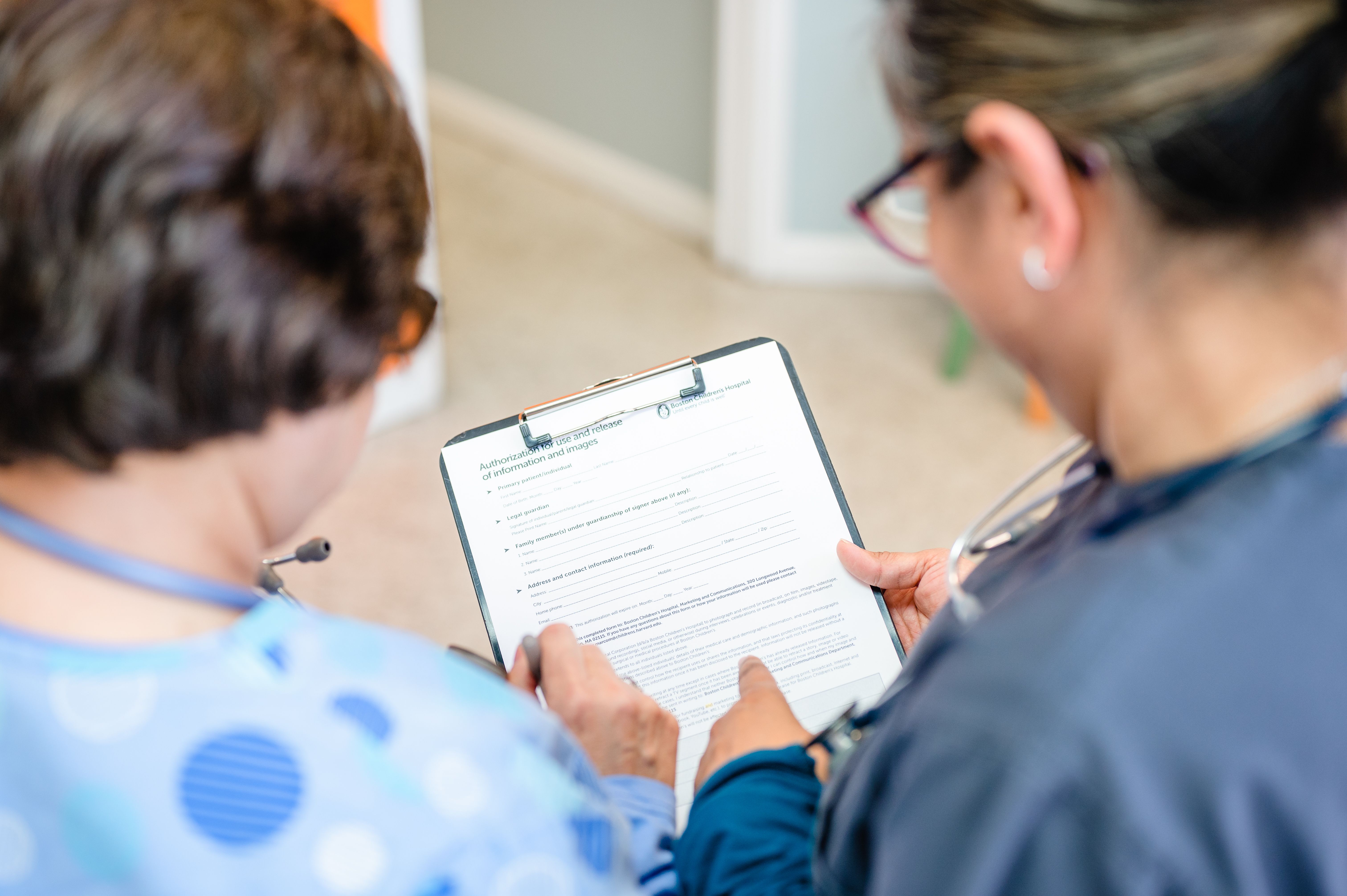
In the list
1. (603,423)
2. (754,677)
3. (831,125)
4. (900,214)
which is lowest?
(831,125)

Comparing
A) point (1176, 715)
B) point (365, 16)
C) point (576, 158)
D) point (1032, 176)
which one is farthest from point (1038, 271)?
point (576, 158)

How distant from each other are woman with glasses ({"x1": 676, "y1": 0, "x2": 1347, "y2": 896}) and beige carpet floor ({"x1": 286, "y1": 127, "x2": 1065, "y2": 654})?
1363 mm

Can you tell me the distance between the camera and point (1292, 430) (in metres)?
0.50

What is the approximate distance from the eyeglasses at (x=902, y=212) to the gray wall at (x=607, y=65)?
2231mm

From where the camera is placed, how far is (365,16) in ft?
5.98

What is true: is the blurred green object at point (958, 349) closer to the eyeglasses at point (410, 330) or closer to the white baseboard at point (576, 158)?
the white baseboard at point (576, 158)

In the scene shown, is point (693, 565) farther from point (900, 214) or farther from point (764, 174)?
point (764, 174)

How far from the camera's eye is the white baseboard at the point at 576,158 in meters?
3.00

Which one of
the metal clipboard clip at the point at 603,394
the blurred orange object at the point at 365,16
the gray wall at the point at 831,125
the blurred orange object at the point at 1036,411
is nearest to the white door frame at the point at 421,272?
the blurred orange object at the point at 365,16

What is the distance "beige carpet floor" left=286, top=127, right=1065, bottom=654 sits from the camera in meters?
1.98

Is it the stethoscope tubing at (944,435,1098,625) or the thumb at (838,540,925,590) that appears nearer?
the stethoscope tubing at (944,435,1098,625)

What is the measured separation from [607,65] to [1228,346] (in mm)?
2725

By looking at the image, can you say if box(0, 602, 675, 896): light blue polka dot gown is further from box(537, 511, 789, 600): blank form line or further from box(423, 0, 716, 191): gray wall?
box(423, 0, 716, 191): gray wall

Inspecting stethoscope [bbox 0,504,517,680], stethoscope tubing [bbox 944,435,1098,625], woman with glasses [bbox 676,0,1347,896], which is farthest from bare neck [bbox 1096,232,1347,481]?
stethoscope [bbox 0,504,517,680]
